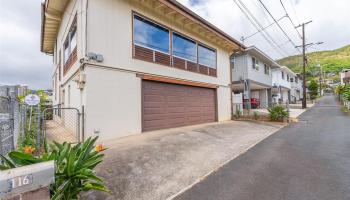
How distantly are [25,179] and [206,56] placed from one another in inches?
474

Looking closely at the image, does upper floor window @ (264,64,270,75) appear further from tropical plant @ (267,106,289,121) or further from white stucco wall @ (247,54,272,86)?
tropical plant @ (267,106,289,121)

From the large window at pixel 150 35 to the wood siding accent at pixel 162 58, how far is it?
0.22 meters

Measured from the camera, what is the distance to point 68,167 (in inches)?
114

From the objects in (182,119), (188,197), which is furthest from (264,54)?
(188,197)

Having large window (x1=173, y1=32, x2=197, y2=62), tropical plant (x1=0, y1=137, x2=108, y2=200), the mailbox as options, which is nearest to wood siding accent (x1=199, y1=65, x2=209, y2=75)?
large window (x1=173, y1=32, x2=197, y2=62)

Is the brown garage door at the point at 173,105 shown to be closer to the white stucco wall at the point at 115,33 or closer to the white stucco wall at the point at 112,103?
the white stucco wall at the point at 112,103

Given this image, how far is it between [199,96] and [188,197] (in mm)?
8916

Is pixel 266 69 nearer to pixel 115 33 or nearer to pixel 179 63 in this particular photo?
pixel 179 63

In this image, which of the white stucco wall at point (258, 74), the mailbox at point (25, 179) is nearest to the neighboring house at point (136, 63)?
the mailbox at point (25, 179)

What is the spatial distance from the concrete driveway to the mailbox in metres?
1.13

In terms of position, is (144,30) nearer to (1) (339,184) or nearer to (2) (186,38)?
(2) (186,38)

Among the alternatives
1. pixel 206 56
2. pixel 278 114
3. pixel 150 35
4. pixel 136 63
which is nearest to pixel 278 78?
pixel 278 114

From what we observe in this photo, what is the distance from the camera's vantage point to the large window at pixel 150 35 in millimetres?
8512

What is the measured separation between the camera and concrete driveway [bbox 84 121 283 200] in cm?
377
